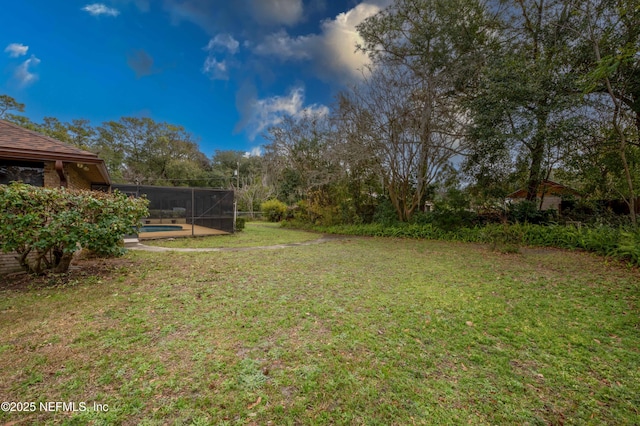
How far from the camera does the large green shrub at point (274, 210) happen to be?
64.3ft

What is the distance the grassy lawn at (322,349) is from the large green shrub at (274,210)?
14827mm

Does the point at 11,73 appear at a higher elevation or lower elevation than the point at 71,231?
higher

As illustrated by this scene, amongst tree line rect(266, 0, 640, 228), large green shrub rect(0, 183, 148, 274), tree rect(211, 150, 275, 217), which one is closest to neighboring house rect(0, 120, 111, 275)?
large green shrub rect(0, 183, 148, 274)

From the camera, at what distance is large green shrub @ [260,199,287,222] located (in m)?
19.6

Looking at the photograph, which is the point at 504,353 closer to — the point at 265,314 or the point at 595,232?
the point at 265,314

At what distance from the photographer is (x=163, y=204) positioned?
1132 centimetres

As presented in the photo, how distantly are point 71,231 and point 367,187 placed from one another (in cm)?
1162

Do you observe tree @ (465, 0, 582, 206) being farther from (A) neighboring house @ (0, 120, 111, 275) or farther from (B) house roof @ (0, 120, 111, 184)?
(A) neighboring house @ (0, 120, 111, 275)

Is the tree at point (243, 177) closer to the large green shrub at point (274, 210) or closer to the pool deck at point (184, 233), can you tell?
the large green shrub at point (274, 210)

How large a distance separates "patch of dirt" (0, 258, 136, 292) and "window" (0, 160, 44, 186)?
6.13 ft

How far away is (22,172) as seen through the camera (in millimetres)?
5145

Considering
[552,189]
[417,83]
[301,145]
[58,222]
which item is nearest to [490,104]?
[417,83]

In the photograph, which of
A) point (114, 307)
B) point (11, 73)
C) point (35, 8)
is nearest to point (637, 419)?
point (114, 307)

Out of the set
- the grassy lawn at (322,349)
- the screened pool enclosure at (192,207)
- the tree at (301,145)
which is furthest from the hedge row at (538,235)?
the screened pool enclosure at (192,207)
